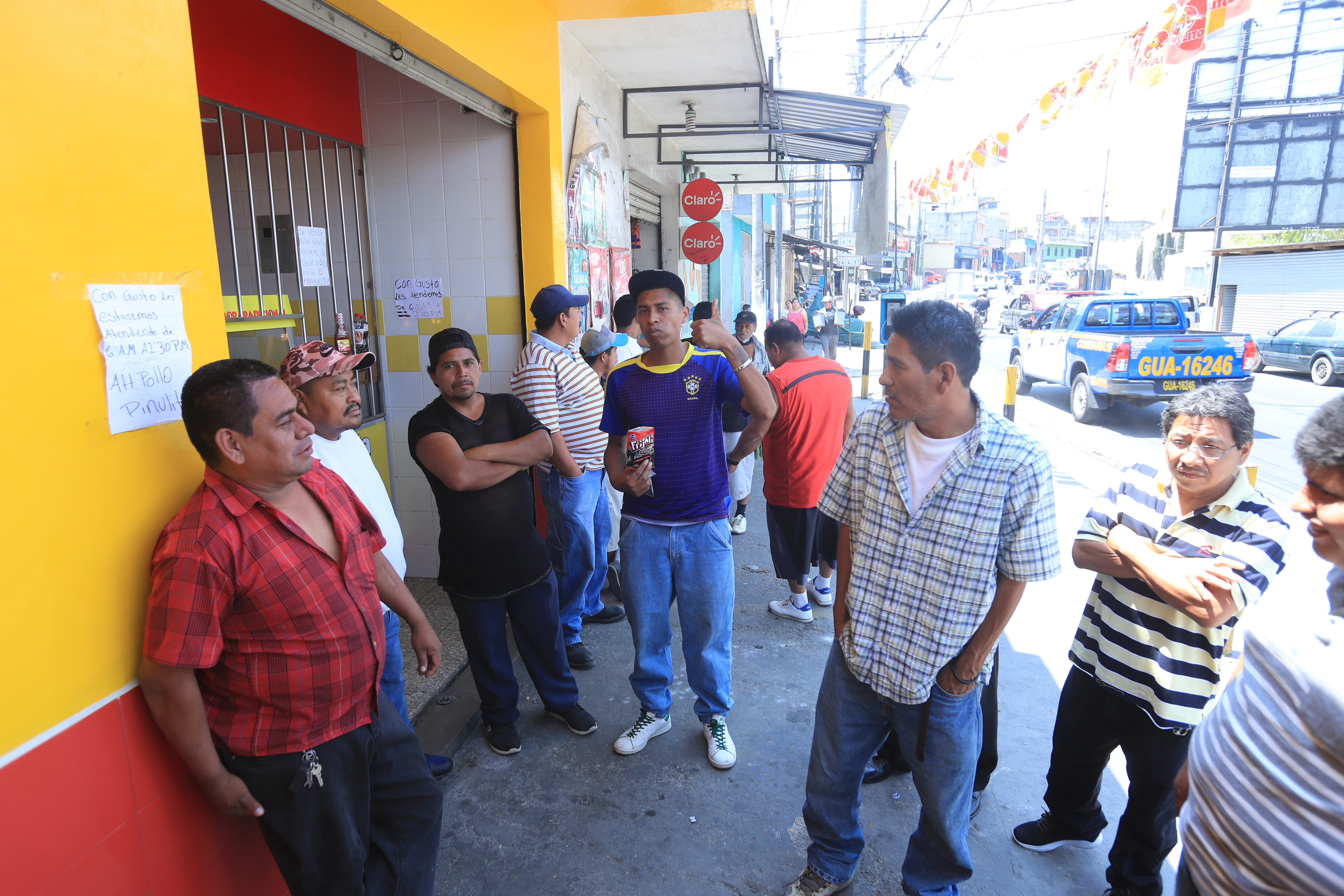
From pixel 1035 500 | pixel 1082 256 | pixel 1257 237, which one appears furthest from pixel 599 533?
pixel 1082 256

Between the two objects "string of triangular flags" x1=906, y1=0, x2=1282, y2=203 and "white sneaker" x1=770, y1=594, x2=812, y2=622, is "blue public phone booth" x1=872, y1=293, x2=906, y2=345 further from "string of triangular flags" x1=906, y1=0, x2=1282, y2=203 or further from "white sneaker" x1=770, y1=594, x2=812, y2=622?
"white sneaker" x1=770, y1=594, x2=812, y2=622

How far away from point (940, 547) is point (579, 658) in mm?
2643

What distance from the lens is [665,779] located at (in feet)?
10.6

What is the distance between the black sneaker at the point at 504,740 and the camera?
342cm

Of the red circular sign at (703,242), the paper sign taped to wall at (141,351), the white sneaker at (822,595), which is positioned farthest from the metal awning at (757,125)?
the paper sign taped to wall at (141,351)

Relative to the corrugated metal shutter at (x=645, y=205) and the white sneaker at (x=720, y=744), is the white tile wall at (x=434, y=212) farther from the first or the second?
the corrugated metal shutter at (x=645, y=205)

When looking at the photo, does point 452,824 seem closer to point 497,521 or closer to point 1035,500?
point 497,521

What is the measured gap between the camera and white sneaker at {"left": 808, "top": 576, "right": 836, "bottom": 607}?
4.94m

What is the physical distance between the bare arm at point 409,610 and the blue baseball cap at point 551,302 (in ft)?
6.33

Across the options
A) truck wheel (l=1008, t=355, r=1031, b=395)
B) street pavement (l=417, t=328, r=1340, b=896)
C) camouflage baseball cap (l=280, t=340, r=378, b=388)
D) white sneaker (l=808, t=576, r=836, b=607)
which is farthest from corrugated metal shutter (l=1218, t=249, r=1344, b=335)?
camouflage baseball cap (l=280, t=340, r=378, b=388)

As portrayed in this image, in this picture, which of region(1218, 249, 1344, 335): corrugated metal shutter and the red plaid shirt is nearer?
the red plaid shirt

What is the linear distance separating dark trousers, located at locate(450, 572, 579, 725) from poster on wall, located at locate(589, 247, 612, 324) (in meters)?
3.14

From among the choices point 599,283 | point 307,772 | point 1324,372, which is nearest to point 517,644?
point 307,772

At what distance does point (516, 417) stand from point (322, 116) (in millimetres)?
2661
